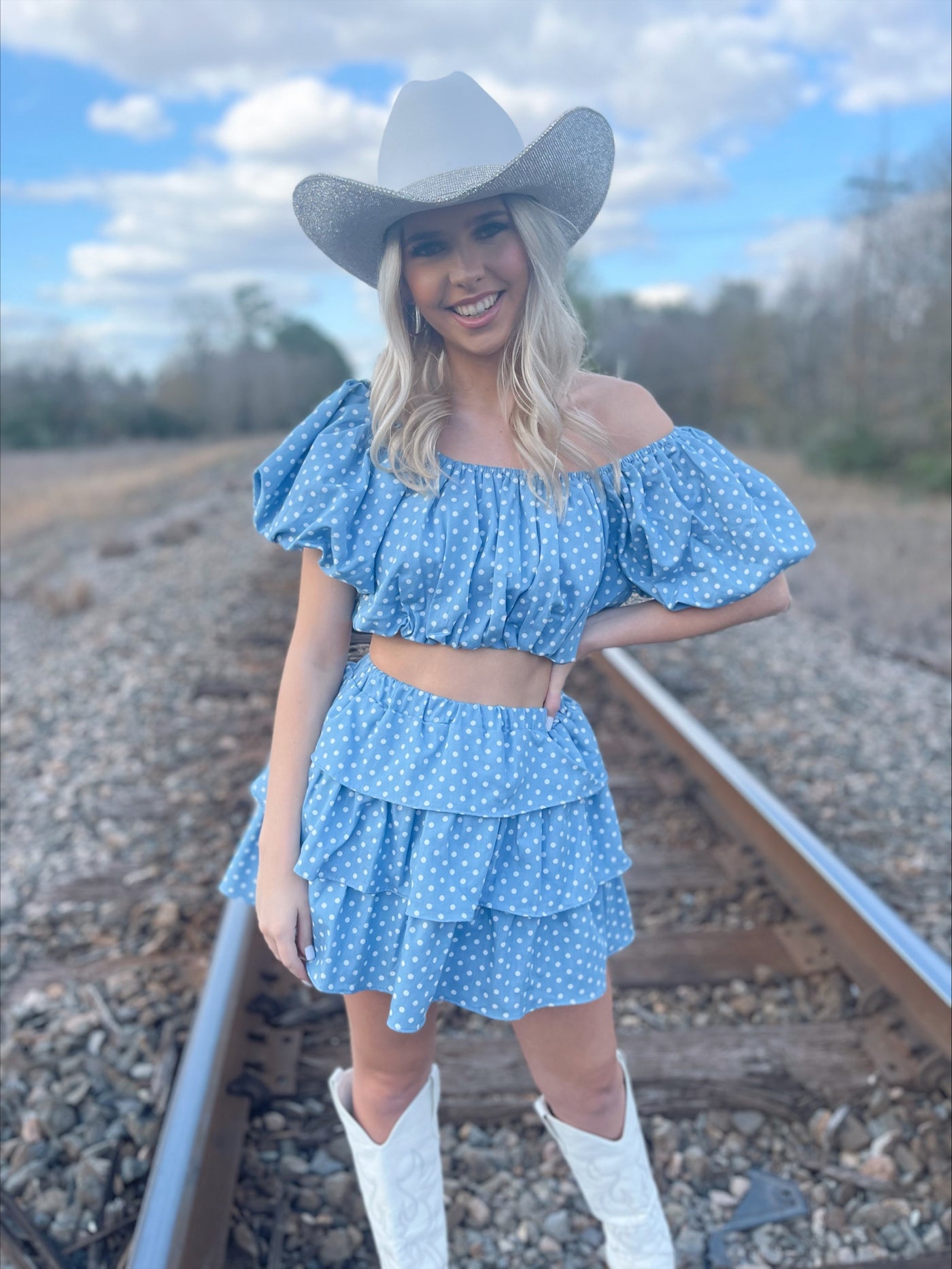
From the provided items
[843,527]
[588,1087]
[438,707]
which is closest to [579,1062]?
[588,1087]

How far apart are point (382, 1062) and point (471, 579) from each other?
89cm

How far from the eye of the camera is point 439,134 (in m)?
1.62

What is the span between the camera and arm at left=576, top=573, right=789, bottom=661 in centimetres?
172

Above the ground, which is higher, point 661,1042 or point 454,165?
point 454,165

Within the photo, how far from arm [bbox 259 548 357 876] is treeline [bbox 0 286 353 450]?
311 inches

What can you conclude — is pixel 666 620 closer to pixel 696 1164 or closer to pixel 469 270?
pixel 469 270

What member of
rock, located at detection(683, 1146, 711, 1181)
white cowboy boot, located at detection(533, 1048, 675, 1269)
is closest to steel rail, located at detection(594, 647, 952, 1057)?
rock, located at detection(683, 1146, 711, 1181)

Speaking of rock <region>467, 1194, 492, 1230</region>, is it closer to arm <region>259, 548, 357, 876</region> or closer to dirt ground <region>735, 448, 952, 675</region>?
arm <region>259, 548, 357, 876</region>

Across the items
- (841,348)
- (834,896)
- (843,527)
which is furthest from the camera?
(841,348)

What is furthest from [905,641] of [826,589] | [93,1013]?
[93,1013]

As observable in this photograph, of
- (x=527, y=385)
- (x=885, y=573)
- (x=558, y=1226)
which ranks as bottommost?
(x=558, y=1226)

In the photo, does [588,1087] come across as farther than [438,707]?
Yes

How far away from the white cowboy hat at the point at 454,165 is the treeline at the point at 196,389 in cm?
777

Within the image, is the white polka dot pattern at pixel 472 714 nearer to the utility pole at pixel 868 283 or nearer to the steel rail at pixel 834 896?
the steel rail at pixel 834 896
